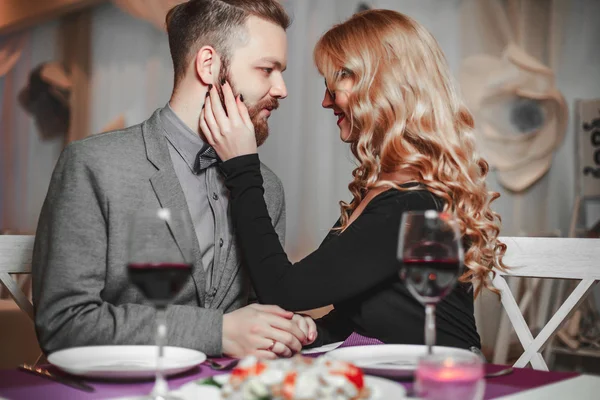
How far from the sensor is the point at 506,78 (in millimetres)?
4121

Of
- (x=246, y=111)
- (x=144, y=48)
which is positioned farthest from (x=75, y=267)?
(x=144, y=48)

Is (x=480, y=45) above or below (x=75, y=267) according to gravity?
above

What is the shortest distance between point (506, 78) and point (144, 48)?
2.32 metres

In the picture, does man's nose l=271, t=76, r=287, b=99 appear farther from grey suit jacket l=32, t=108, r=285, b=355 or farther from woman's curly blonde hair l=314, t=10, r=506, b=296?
grey suit jacket l=32, t=108, r=285, b=355

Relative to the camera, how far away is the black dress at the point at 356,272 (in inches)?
58.9

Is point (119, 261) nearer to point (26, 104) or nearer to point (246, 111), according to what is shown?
point (246, 111)

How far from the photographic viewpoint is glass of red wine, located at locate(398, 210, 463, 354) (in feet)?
3.31

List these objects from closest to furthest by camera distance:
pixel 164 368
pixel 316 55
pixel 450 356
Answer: pixel 450 356 → pixel 164 368 → pixel 316 55

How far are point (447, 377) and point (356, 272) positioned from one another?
723 millimetres

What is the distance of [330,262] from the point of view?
1496mm

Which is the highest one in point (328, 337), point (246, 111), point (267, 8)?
point (267, 8)

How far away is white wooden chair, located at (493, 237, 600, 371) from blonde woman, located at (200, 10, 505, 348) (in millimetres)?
63

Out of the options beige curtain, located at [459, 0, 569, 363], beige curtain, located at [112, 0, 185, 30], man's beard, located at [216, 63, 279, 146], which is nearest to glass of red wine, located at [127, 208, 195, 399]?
man's beard, located at [216, 63, 279, 146]

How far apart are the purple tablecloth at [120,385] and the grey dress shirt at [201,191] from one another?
1.92 feet
